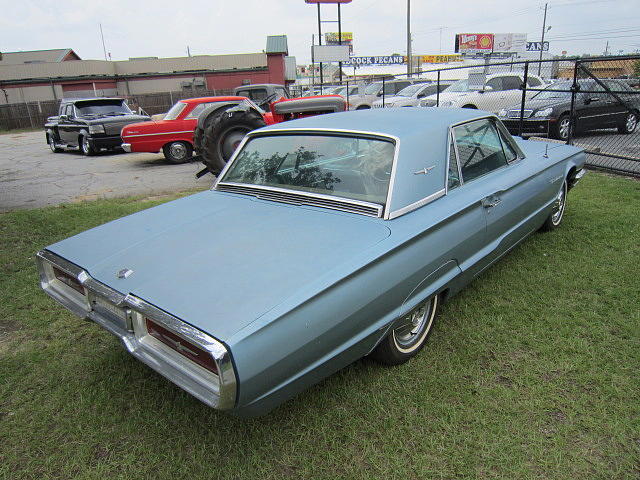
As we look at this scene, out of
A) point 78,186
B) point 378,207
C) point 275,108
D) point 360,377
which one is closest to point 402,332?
point 360,377

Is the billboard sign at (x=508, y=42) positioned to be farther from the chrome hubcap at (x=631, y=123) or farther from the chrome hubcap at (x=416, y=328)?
the chrome hubcap at (x=416, y=328)

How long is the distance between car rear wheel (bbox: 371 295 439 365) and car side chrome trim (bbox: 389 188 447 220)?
52 centimetres

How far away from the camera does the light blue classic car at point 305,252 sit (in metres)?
1.94

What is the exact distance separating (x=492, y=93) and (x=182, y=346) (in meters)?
12.6

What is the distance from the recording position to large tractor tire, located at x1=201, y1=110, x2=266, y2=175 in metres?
7.59

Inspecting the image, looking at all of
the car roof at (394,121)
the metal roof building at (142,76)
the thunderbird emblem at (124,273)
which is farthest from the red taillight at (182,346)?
the metal roof building at (142,76)

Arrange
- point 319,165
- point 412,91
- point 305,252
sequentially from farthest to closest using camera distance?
point 412,91, point 319,165, point 305,252

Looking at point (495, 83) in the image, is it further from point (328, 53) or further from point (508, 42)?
point (508, 42)

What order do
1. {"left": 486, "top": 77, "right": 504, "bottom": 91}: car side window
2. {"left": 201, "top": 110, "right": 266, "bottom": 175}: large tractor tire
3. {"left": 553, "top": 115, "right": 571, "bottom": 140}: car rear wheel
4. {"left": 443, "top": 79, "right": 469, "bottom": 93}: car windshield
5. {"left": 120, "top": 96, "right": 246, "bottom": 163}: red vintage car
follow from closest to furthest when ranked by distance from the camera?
{"left": 201, "top": 110, "right": 266, "bottom": 175}: large tractor tire
{"left": 553, "top": 115, "right": 571, "bottom": 140}: car rear wheel
{"left": 120, "top": 96, "right": 246, "bottom": 163}: red vintage car
{"left": 486, "top": 77, "right": 504, "bottom": 91}: car side window
{"left": 443, "top": 79, "right": 469, "bottom": 93}: car windshield

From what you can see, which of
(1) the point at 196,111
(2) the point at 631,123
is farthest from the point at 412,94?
(1) the point at 196,111

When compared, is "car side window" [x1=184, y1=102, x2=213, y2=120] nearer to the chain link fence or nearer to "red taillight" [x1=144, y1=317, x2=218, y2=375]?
the chain link fence

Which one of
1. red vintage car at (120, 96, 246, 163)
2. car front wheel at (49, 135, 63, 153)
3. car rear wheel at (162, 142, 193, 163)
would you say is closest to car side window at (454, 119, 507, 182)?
red vintage car at (120, 96, 246, 163)

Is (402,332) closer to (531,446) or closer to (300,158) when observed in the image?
(531,446)

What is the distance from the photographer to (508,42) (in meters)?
58.0
